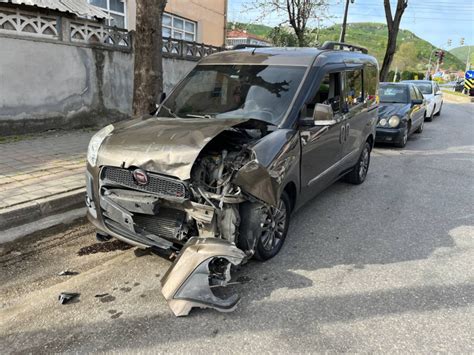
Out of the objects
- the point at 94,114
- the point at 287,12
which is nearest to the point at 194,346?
the point at 94,114

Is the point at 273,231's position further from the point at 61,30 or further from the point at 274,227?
the point at 61,30

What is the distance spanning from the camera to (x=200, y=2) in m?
18.1

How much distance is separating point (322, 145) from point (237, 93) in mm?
1197

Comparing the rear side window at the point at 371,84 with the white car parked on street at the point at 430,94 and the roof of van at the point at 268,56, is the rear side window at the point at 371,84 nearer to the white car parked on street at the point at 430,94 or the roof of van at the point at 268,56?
the roof of van at the point at 268,56

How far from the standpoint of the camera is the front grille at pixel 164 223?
336cm

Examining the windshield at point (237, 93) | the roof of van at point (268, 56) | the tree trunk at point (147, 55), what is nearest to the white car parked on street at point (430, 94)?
the roof of van at point (268, 56)

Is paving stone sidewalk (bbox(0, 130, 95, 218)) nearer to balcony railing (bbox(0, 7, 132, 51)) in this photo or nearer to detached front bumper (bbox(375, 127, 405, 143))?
balcony railing (bbox(0, 7, 132, 51))

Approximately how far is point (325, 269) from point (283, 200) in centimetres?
79

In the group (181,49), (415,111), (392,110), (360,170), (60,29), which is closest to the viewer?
(360,170)

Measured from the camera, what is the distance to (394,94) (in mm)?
11125

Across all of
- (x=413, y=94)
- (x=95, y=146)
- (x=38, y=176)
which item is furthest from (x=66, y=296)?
(x=413, y=94)

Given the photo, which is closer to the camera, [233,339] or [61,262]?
[233,339]

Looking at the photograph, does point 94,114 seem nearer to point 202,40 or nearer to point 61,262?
point 61,262

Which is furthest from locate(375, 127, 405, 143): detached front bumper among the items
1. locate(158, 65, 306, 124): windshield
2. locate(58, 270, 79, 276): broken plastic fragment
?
locate(58, 270, 79, 276): broken plastic fragment
